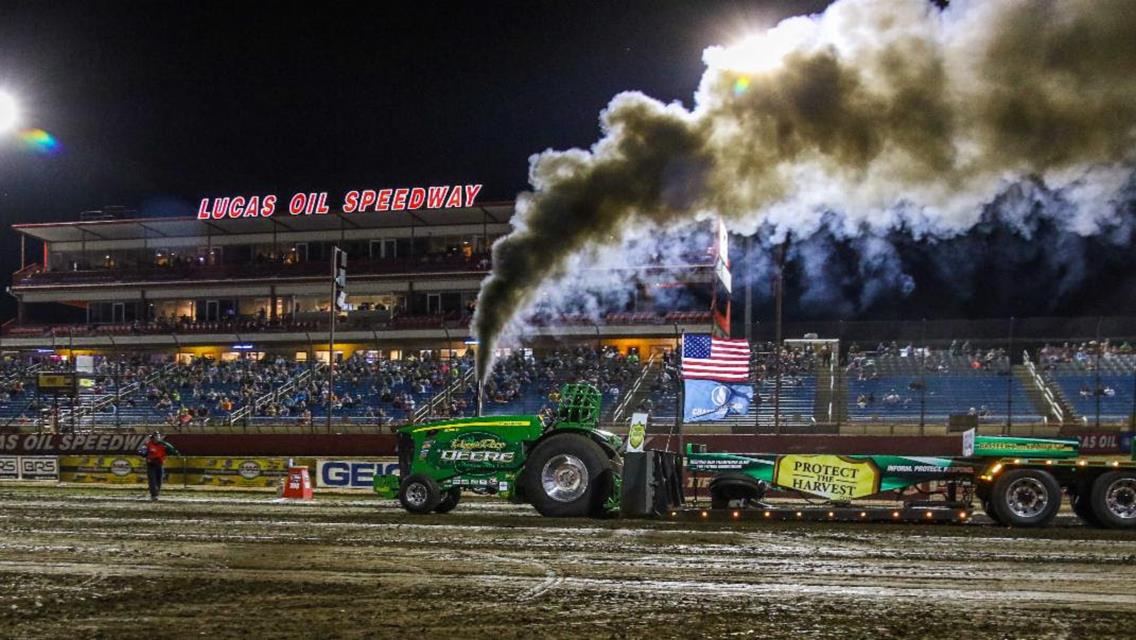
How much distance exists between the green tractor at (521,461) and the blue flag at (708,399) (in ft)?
33.2

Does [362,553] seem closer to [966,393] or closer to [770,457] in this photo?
[770,457]

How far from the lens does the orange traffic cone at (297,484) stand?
22.3m

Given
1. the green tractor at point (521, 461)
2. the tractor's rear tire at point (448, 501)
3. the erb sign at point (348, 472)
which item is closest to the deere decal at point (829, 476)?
the green tractor at point (521, 461)

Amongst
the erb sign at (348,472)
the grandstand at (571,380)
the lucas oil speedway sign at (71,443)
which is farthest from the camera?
the lucas oil speedway sign at (71,443)

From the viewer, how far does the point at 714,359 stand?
2575 centimetres

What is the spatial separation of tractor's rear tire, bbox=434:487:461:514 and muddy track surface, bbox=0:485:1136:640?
4.73 ft

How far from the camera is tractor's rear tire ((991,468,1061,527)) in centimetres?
1386

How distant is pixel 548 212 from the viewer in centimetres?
1972

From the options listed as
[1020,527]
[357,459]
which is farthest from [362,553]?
[357,459]

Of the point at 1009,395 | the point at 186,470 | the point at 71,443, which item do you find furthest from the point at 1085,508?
the point at 71,443

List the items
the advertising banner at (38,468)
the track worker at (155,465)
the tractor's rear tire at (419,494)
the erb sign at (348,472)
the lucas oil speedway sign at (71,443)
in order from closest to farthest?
1. the tractor's rear tire at (419,494)
2. the track worker at (155,465)
3. the erb sign at (348,472)
4. the advertising banner at (38,468)
5. the lucas oil speedway sign at (71,443)

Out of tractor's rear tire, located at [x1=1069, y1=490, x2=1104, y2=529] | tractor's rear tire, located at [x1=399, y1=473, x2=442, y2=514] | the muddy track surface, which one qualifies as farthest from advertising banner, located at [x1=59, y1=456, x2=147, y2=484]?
tractor's rear tire, located at [x1=1069, y1=490, x2=1104, y2=529]

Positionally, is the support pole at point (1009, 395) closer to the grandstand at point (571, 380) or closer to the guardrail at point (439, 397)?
the grandstand at point (571, 380)

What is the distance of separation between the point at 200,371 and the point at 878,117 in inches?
1362
